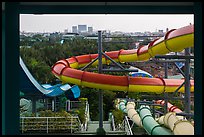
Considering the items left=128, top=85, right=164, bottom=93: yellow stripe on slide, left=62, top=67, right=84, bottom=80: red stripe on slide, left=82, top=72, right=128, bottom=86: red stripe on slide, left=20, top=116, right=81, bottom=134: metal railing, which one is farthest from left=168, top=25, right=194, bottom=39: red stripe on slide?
left=20, top=116, right=81, bottom=134: metal railing

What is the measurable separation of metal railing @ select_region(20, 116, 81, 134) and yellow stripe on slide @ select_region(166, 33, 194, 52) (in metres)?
2.98

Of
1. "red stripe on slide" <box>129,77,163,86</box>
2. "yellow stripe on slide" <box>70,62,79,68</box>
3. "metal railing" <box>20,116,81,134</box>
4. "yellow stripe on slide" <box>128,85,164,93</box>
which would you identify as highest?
"yellow stripe on slide" <box>70,62,79,68</box>

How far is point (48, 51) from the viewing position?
12.5 metres

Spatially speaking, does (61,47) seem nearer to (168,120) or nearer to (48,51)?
(48,51)

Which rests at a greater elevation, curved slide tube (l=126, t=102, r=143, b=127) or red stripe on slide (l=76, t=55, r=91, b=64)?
red stripe on slide (l=76, t=55, r=91, b=64)

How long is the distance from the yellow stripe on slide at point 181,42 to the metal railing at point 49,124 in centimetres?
298

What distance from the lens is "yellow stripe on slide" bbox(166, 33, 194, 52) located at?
3142 mm

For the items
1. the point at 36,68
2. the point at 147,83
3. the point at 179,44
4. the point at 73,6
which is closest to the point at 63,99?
the point at 36,68

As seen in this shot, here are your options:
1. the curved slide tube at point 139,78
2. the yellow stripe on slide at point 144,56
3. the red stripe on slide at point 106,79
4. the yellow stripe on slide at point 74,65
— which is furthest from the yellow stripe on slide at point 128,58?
the red stripe on slide at point 106,79

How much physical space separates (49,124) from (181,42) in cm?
362

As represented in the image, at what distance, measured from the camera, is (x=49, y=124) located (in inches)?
246

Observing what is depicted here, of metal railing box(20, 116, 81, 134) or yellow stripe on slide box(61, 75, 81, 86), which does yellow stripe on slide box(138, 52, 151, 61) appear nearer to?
yellow stripe on slide box(61, 75, 81, 86)

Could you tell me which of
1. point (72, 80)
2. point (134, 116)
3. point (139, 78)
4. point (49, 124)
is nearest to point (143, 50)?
point (139, 78)

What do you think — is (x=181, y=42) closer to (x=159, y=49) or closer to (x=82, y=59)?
(x=159, y=49)
